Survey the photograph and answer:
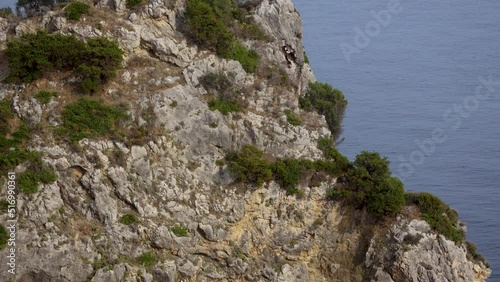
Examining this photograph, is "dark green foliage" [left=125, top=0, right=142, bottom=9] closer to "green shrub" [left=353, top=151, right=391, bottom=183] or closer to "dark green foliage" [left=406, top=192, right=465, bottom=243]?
"green shrub" [left=353, top=151, right=391, bottom=183]

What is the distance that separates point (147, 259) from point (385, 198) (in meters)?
9.21

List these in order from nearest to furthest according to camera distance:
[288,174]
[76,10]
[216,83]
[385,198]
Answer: [385,198], [288,174], [76,10], [216,83]

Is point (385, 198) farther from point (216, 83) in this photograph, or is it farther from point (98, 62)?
point (98, 62)

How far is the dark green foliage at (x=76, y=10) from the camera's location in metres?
30.6

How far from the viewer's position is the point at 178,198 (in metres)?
28.9

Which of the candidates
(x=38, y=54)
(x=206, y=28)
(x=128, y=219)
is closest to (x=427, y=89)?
(x=206, y=28)

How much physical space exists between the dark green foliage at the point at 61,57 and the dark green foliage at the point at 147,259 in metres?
6.64

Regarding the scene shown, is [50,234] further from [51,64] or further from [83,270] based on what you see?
[51,64]

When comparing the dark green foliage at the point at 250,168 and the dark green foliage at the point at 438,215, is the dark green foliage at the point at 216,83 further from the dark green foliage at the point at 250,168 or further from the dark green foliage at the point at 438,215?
the dark green foliage at the point at 438,215

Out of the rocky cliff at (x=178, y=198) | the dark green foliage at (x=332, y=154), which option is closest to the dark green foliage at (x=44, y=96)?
the rocky cliff at (x=178, y=198)

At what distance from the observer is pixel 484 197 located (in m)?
56.7

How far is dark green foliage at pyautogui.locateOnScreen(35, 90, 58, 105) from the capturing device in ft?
95.3

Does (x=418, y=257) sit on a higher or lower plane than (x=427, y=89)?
lower

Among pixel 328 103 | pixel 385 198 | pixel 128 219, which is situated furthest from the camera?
pixel 328 103
